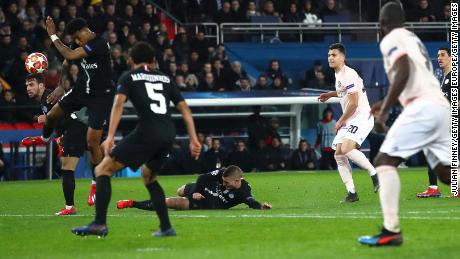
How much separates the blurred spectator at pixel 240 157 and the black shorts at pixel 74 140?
43.4 feet

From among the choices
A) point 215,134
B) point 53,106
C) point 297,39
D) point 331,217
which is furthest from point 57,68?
point 331,217

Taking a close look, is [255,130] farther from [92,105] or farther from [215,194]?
[92,105]

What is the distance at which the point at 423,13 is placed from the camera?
120 feet

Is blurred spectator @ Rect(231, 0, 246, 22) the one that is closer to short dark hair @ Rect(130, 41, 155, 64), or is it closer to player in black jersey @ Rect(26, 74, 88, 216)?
player in black jersey @ Rect(26, 74, 88, 216)

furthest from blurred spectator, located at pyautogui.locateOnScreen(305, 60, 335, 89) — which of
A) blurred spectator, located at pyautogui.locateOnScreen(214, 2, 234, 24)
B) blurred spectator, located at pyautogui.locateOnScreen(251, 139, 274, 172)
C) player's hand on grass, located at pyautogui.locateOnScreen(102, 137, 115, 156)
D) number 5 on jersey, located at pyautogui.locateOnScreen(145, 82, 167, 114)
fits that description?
player's hand on grass, located at pyautogui.locateOnScreen(102, 137, 115, 156)

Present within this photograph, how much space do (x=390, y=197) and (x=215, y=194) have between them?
577cm

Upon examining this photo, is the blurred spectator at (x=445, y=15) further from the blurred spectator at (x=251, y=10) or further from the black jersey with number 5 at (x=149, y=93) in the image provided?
the black jersey with number 5 at (x=149, y=93)

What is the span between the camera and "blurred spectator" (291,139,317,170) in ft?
101

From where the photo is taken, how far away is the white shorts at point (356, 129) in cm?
1825

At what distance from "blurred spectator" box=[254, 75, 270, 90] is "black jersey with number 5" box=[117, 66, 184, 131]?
19.3m

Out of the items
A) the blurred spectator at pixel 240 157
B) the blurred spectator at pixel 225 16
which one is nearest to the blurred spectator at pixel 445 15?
the blurred spectator at pixel 225 16

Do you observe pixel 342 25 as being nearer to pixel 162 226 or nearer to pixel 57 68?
pixel 57 68

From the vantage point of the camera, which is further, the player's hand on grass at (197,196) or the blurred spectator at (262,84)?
the blurred spectator at (262,84)

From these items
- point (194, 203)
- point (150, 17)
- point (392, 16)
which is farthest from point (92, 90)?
point (150, 17)
